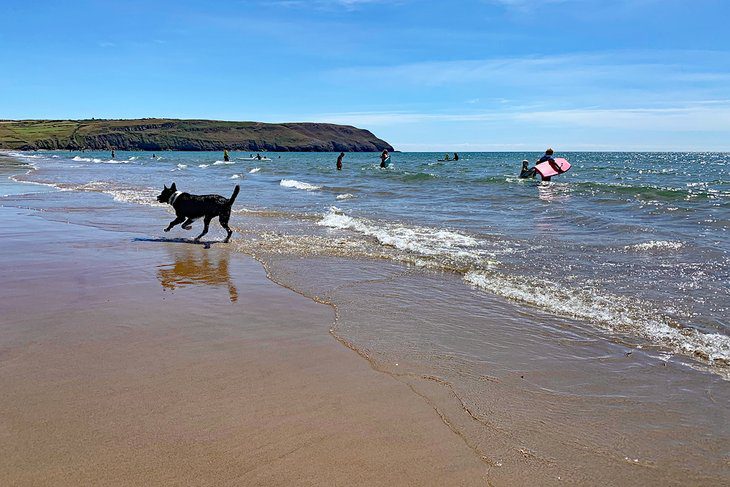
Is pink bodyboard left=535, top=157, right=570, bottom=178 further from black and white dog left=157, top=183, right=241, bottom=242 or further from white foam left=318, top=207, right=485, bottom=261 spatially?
black and white dog left=157, top=183, right=241, bottom=242

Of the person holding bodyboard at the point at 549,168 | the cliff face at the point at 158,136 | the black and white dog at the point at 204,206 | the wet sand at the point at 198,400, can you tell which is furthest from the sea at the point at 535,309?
the cliff face at the point at 158,136

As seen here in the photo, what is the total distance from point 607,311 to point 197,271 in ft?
19.0

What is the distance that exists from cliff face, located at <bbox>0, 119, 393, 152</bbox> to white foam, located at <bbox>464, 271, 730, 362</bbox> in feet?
488

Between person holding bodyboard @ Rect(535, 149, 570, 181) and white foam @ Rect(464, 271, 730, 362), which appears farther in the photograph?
person holding bodyboard @ Rect(535, 149, 570, 181)

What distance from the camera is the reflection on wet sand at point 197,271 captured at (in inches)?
290

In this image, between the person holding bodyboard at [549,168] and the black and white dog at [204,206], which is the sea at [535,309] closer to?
the black and white dog at [204,206]

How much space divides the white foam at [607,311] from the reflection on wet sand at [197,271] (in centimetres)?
361

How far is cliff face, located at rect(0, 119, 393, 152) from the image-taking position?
5728 inches

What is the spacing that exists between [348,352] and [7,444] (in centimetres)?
263

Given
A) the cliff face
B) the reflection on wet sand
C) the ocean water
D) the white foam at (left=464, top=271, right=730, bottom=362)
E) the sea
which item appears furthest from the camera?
the cliff face

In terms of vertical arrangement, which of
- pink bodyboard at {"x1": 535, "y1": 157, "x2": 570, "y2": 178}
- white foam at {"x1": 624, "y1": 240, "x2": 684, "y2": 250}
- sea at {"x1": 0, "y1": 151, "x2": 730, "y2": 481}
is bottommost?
sea at {"x1": 0, "y1": 151, "x2": 730, "y2": 481}

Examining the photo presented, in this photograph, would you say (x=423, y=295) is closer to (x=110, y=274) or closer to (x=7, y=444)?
(x=110, y=274)

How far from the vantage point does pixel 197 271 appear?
8.26 m

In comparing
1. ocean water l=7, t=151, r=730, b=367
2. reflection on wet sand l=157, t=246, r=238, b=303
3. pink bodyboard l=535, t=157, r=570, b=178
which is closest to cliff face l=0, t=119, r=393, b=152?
pink bodyboard l=535, t=157, r=570, b=178
